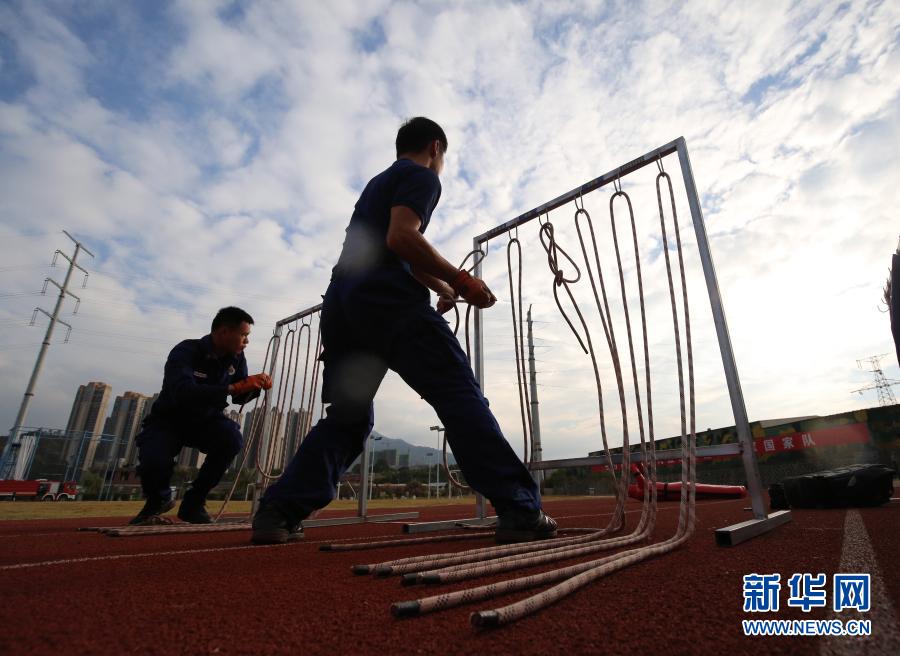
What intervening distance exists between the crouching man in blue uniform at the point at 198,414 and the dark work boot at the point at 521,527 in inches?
70.1

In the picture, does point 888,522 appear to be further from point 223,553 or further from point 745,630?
point 223,553

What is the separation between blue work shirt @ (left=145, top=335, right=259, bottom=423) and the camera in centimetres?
258

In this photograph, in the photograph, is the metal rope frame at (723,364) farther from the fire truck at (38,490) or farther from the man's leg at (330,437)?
the fire truck at (38,490)

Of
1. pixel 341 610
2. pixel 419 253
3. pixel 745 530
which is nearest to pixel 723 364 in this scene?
pixel 745 530

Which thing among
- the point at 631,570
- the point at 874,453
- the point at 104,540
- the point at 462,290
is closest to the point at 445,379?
the point at 462,290

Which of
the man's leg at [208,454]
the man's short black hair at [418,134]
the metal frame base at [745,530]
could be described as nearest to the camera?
the metal frame base at [745,530]

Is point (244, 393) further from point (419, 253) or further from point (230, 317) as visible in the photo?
point (419, 253)

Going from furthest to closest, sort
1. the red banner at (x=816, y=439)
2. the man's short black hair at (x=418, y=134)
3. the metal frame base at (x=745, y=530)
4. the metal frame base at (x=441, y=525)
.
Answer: the red banner at (x=816, y=439)
the metal frame base at (x=441, y=525)
the man's short black hair at (x=418, y=134)
the metal frame base at (x=745, y=530)

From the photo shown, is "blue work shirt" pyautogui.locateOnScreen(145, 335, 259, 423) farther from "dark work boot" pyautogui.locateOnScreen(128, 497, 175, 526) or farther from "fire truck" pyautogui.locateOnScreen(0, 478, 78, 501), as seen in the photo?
"fire truck" pyautogui.locateOnScreen(0, 478, 78, 501)

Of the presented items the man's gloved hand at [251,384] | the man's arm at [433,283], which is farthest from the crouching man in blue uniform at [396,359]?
the man's gloved hand at [251,384]

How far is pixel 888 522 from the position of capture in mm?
1944

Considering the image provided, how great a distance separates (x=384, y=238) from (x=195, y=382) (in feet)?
5.36

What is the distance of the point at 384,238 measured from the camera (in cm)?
180

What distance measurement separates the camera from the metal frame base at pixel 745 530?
1451 millimetres
